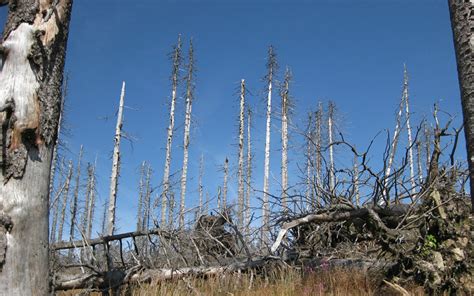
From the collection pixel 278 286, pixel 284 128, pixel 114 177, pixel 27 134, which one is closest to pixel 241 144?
pixel 284 128

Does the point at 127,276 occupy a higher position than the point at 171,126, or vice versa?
the point at 171,126

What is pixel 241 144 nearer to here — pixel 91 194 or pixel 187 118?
pixel 187 118

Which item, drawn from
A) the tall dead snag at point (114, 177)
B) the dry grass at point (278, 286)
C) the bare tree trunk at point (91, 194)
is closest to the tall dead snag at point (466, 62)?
the dry grass at point (278, 286)

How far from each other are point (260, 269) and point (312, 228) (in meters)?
1.51

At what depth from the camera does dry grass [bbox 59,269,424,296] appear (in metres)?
5.48

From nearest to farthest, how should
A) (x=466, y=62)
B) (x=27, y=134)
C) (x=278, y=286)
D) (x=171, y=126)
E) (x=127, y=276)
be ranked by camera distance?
(x=27, y=134)
(x=466, y=62)
(x=278, y=286)
(x=127, y=276)
(x=171, y=126)

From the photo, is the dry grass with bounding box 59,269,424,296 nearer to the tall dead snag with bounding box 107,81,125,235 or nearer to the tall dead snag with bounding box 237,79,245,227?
the tall dead snag with bounding box 107,81,125,235

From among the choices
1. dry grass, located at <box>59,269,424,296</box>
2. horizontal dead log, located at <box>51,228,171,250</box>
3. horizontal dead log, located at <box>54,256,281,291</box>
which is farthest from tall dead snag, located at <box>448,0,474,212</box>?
horizontal dead log, located at <box>51,228,171,250</box>

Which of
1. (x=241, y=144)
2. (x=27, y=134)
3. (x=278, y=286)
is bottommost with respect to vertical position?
(x=278, y=286)

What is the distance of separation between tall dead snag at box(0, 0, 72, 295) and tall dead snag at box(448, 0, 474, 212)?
11.8 feet

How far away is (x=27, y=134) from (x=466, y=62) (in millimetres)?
3788

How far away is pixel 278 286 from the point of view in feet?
18.5

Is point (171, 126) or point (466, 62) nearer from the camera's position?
point (466, 62)

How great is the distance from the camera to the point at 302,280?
627 cm
